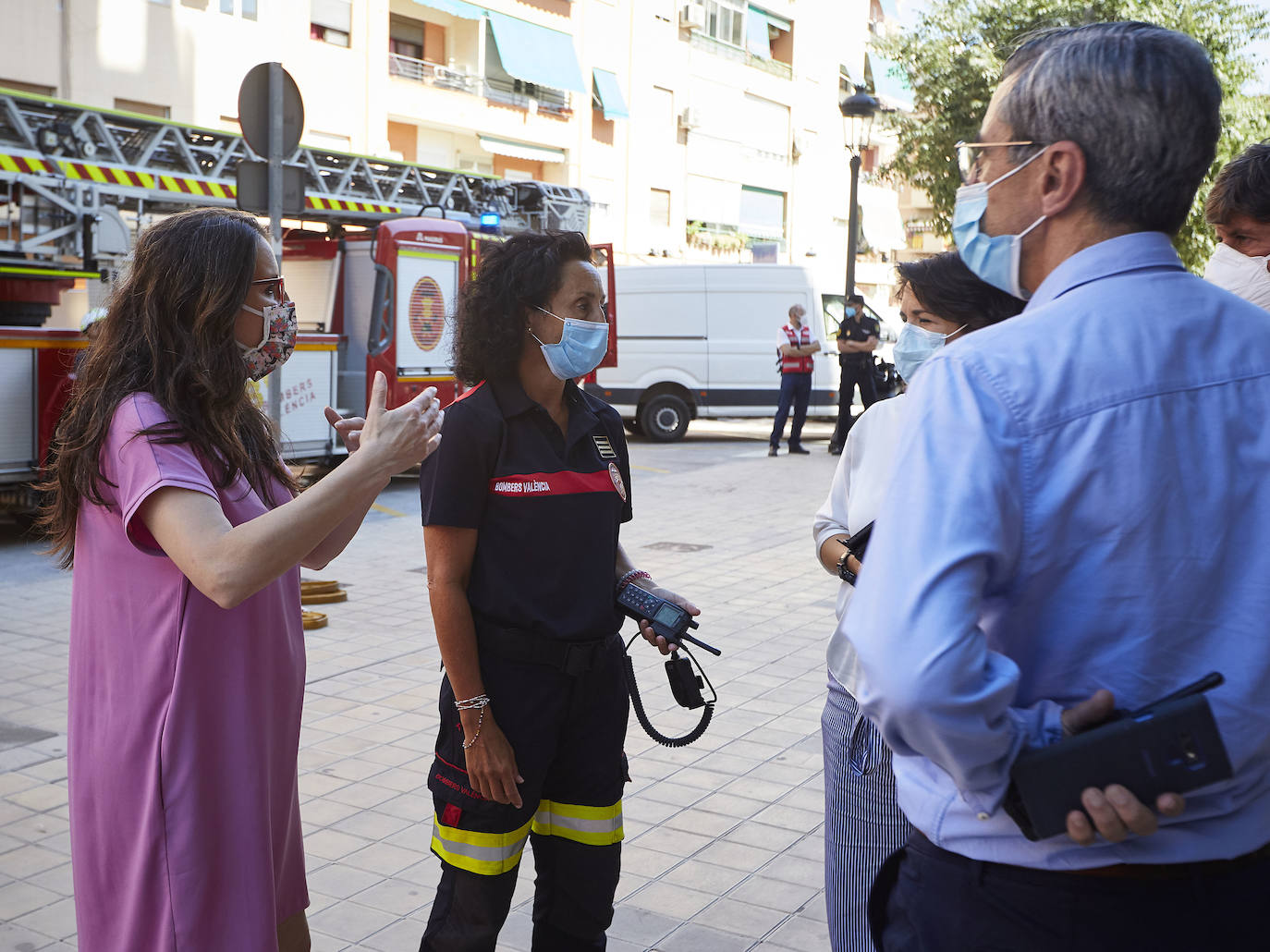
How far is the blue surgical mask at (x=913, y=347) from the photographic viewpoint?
10.8 feet

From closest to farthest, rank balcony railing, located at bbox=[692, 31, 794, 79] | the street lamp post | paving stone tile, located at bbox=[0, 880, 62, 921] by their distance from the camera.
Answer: paving stone tile, located at bbox=[0, 880, 62, 921] < the street lamp post < balcony railing, located at bbox=[692, 31, 794, 79]

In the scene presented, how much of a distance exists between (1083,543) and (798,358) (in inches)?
626

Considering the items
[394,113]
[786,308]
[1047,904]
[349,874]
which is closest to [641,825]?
[349,874]

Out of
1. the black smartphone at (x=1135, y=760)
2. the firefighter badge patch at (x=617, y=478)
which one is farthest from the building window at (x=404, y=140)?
the black smartphone at (x=1135, y=760)

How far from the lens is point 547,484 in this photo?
8.96 feet

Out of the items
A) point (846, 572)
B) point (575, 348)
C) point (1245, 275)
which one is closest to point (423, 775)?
point (575, 348)

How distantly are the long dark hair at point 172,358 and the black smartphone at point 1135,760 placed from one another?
1532 millimetres

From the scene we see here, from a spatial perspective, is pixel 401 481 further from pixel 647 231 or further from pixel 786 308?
pixel 647 231

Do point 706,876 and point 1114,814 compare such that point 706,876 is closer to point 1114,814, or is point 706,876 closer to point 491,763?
point 491,763

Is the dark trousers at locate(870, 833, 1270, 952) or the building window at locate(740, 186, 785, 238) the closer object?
the dark trousers at locate(870, 833, 1270, 952)

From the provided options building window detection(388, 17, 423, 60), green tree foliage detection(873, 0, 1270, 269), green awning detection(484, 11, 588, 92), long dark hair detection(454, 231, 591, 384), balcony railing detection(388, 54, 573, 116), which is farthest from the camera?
green awning detection(484, 11, 588, 92)

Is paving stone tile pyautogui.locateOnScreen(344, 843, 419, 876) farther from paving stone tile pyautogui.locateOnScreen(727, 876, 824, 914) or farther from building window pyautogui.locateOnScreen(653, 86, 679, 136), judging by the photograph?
building window pyautogui.locateOnScreen(653, 86, 679, 136)

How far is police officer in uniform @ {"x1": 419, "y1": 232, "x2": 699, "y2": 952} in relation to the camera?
8.67 feet

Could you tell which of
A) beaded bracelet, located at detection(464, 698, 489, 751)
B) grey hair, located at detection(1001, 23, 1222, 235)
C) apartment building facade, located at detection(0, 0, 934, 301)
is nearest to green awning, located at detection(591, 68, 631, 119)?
apartment building facade, located at detection(0, 0, 934, 301)
